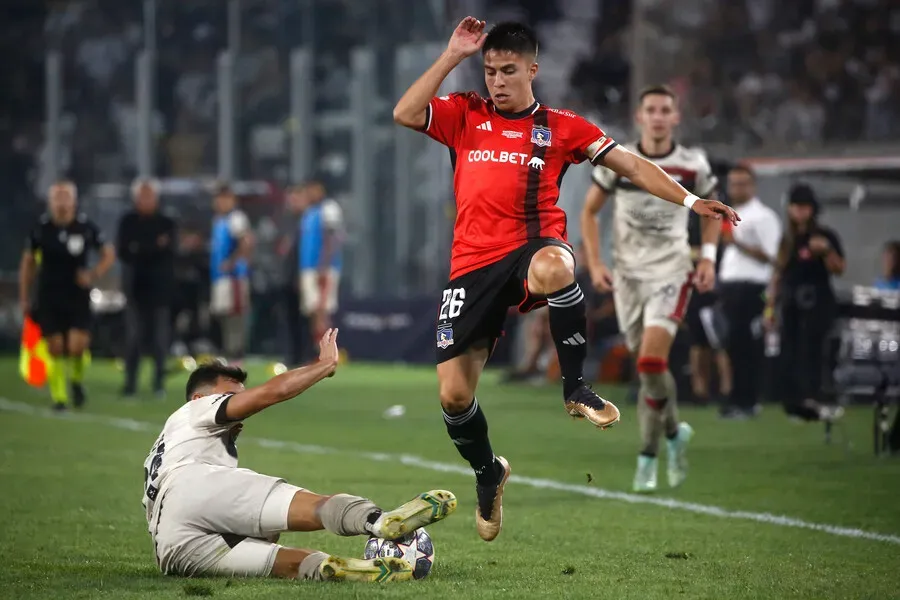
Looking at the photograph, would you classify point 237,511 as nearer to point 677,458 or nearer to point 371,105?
point 677,458

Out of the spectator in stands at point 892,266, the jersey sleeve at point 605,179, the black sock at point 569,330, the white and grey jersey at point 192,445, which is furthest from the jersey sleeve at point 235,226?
the white and grey jersey at point 192,445

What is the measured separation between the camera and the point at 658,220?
391 inches

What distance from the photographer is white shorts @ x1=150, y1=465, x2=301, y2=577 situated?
6215mm

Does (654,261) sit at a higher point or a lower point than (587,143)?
lower

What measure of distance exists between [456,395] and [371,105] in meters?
20.0

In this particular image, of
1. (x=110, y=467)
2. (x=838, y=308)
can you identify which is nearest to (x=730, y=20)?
(x=838, y=308)

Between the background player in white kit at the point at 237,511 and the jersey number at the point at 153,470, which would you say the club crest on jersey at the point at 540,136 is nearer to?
→ the background player in white kit at the point at 237,511

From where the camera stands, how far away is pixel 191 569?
20.9ft

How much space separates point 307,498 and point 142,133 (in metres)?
24.8

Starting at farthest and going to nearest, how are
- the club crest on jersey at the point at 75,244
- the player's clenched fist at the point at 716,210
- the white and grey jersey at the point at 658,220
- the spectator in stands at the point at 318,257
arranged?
the spectator in stands at the point at 318,257 → the club crest on jersey at the point at 75,244 → the white and grey jersey at the point at 658,220 → the player's clenched fist at the point at 716,210

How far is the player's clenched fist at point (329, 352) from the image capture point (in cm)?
598

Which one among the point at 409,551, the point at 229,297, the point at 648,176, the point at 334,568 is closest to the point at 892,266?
the point at 229,297

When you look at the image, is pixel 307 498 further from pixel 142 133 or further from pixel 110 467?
pixel 142 133

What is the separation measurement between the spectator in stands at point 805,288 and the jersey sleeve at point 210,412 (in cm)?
942
